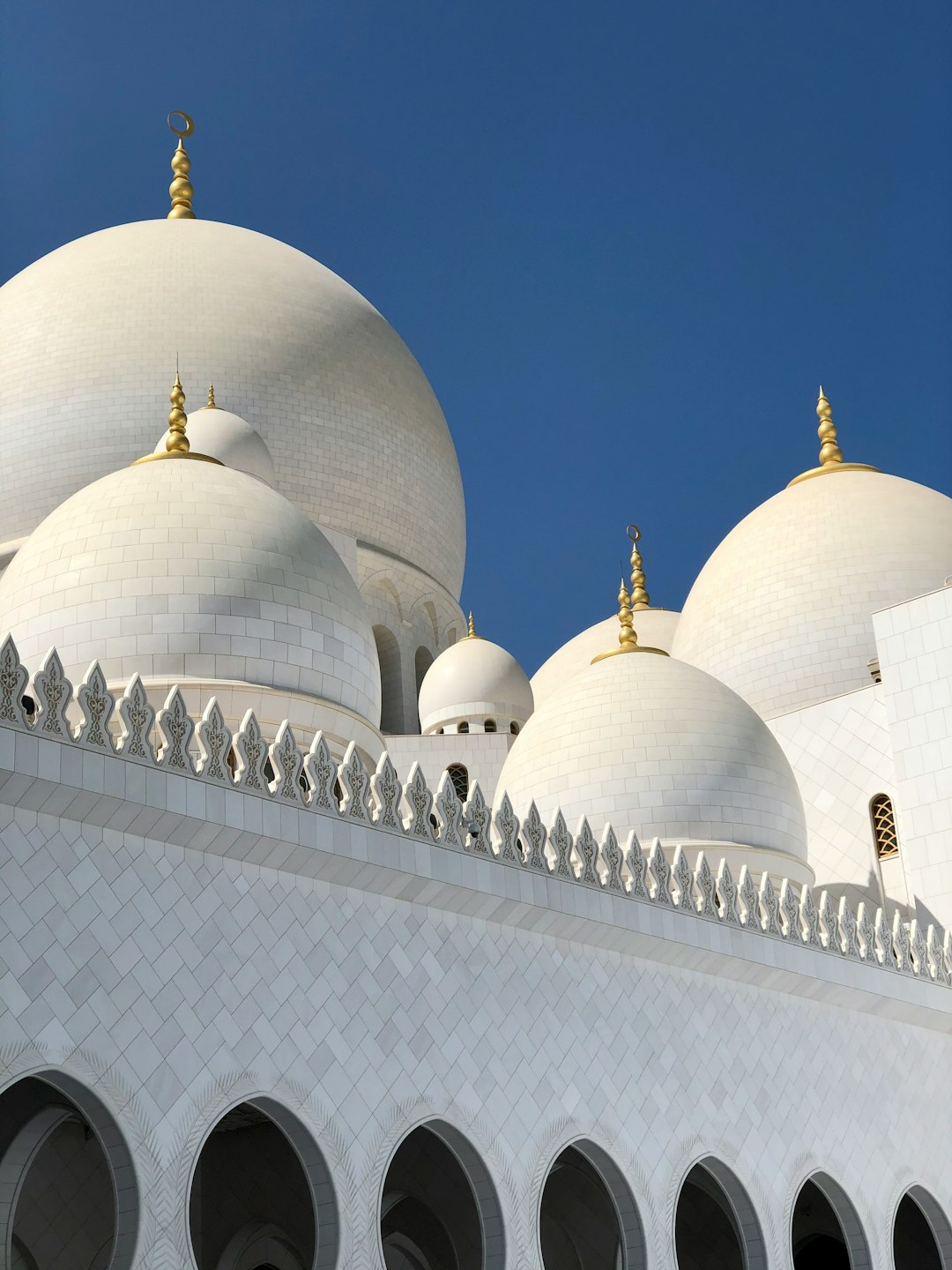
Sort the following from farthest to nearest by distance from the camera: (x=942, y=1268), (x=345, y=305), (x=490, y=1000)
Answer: (x=345, y=305) < (x=942, y=1268) < (x=490, y=1000)

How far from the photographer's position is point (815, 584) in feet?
56.2

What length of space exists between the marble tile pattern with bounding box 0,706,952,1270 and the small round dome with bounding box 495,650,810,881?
5.77 feet

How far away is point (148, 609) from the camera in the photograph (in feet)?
35.9

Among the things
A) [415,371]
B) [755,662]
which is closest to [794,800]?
[755,662]

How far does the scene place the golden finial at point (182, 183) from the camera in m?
19.9

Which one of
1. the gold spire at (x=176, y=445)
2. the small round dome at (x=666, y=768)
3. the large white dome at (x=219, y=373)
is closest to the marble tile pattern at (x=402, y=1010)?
the small round dome at (x=666, y=768)

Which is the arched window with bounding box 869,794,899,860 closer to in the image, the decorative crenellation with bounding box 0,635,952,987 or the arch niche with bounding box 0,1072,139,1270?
the decorative crenellation with bounding box 0,635,952,987

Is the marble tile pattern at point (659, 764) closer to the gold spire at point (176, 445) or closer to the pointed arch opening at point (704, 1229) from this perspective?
the pointed arch opening at point (704, 1229)

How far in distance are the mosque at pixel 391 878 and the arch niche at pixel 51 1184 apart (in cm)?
2

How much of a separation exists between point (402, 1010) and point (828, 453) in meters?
11.6

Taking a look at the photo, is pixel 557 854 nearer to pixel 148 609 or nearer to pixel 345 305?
pixel 148 609

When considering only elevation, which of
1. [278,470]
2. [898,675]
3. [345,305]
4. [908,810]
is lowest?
[908,810]

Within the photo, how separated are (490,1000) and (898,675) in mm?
6347

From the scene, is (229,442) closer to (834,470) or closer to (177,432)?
(177,432)
